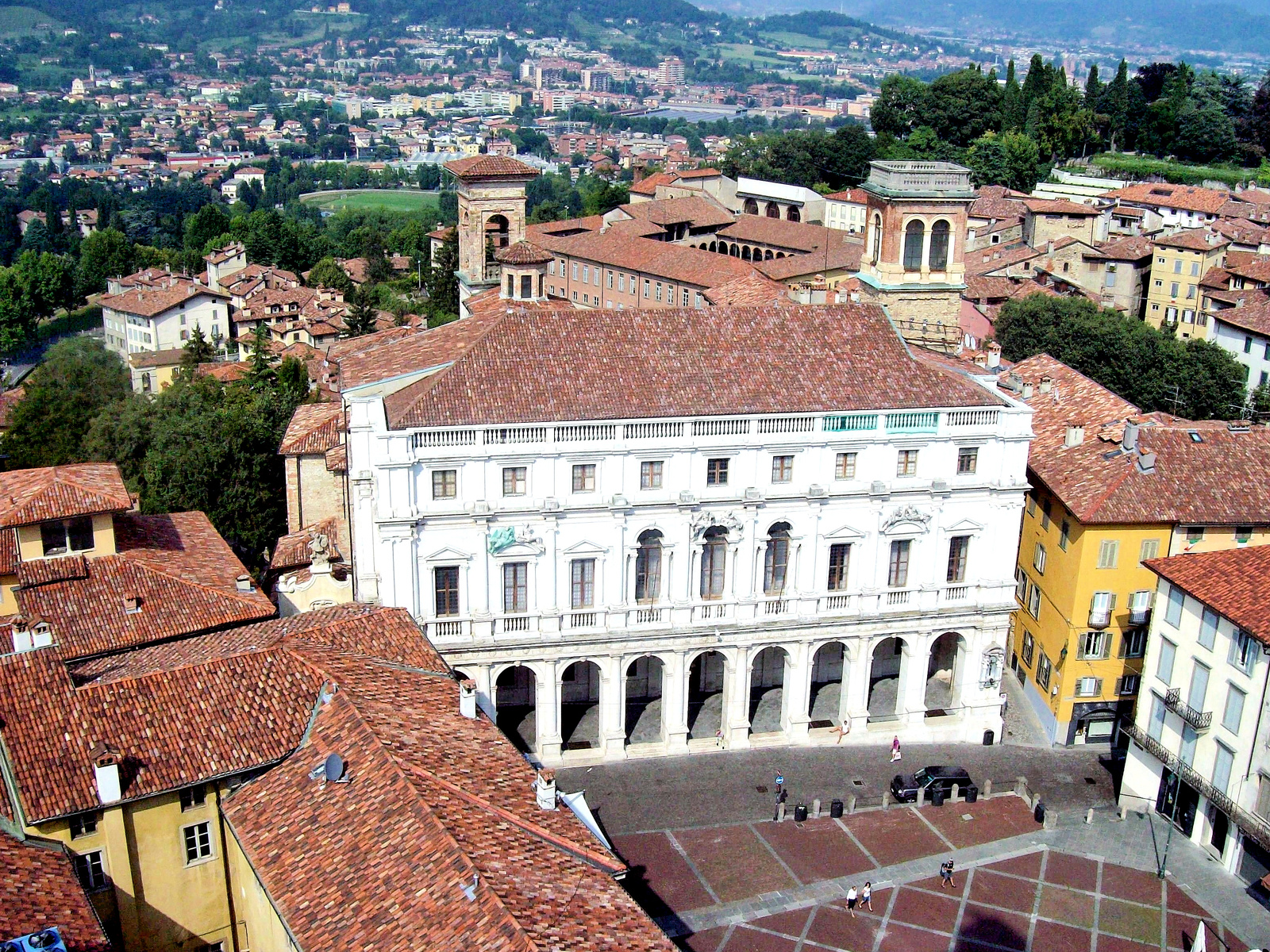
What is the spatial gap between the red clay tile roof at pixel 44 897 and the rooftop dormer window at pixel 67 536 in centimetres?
1645

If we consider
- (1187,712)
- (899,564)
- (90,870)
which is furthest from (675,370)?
(90,870)

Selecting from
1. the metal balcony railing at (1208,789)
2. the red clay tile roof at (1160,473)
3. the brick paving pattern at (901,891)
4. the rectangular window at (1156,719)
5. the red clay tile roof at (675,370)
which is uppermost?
the red clay tile roof at (675,370)

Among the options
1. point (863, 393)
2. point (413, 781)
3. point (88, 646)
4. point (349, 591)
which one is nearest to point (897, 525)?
point (863, 393)

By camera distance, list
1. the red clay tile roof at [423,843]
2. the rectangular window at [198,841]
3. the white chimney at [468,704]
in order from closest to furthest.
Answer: the red clay tile roof at [423,843] < the rectangular window at [198,841] < the white chimney at [468,704]

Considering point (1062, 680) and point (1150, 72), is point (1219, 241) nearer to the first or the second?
point (1062, 680)

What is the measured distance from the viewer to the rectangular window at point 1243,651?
4150 centimetres

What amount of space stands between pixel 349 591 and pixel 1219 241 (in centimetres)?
8310

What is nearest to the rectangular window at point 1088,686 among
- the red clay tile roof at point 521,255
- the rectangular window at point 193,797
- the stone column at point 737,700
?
the stone column at point 737,700

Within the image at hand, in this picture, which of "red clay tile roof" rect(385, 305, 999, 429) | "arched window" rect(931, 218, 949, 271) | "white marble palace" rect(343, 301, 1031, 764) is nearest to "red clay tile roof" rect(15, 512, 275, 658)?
"white marble palace" rect(343, 301, 1031, 764)

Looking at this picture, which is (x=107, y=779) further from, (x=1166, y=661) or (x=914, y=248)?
(x=914, y=248)

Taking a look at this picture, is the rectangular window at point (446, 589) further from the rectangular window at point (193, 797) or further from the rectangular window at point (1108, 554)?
the rectangular window at point (1108, 554)

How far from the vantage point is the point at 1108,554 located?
51.1 meters

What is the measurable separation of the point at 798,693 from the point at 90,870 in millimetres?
27197

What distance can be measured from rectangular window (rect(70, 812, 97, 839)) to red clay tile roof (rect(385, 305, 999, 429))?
1727 cm
